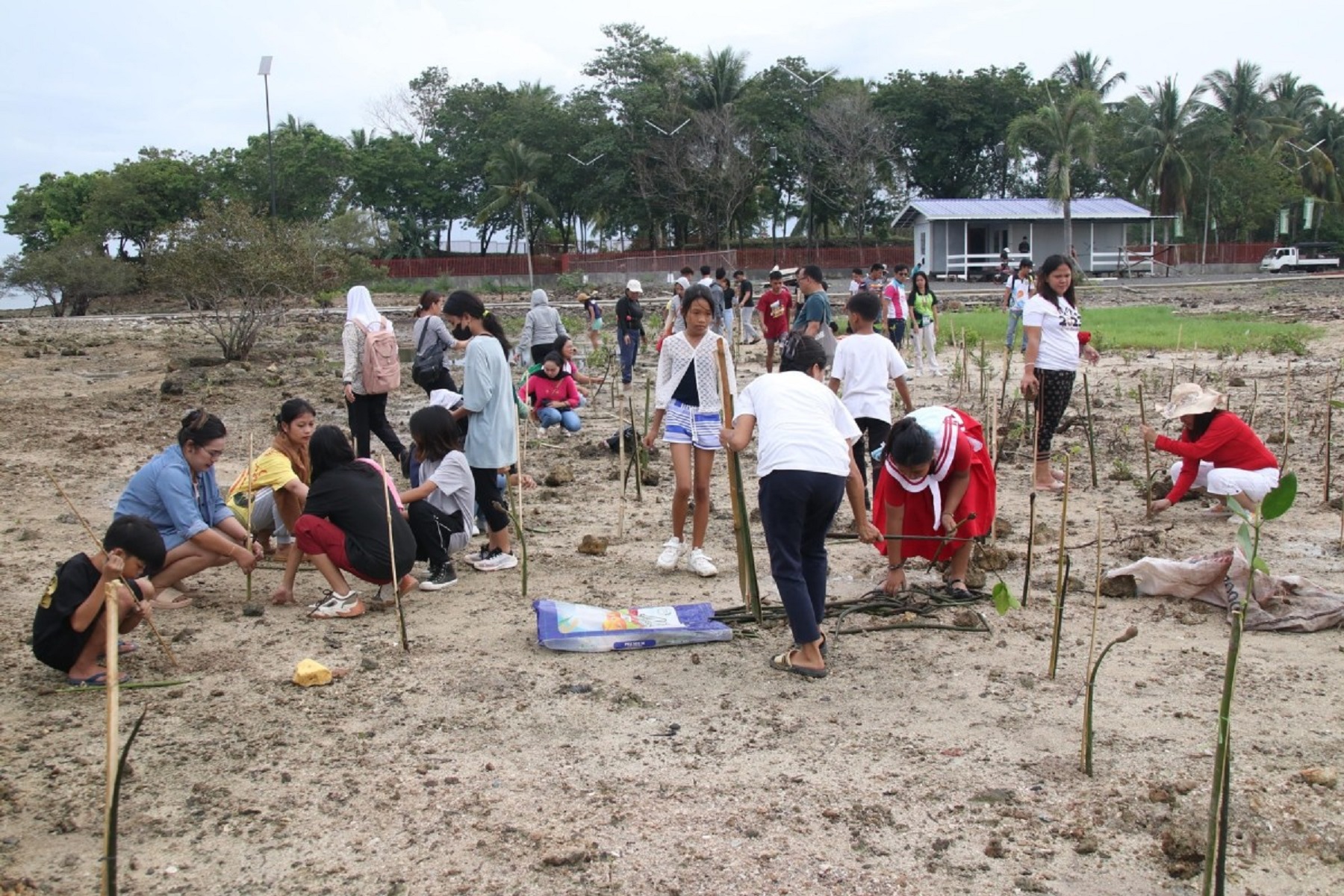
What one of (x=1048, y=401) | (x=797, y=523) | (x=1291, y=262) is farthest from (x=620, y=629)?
(x=1291, y=262)

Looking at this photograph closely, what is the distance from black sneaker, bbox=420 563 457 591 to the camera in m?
5.75

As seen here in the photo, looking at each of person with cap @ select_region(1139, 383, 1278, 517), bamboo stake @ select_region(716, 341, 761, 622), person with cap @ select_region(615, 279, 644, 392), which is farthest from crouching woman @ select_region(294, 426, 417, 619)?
person with cap @ select_region(615, 279, 644, 392)

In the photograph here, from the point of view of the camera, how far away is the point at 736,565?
6.11m

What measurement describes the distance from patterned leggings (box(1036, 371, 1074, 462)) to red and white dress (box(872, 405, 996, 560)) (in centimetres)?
198

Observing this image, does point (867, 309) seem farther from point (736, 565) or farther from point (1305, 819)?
point (1305, 819)

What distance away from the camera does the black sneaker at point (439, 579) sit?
575 centimetres

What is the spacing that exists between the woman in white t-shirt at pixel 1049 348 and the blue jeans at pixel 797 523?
3163 millimetres

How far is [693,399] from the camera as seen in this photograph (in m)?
5.75

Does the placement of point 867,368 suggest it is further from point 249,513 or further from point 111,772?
point 111,772

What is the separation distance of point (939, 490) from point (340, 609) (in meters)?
2.91

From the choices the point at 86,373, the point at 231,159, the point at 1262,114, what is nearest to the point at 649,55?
the point at 231,159

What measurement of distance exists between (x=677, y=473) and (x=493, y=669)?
1.62 metres

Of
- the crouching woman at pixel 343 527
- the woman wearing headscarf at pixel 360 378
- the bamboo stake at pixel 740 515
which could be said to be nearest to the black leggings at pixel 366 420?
the woman wearing headscarf at pixel 360 378

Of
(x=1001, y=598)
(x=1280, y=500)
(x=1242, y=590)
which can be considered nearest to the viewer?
(x=1280, y=500)
